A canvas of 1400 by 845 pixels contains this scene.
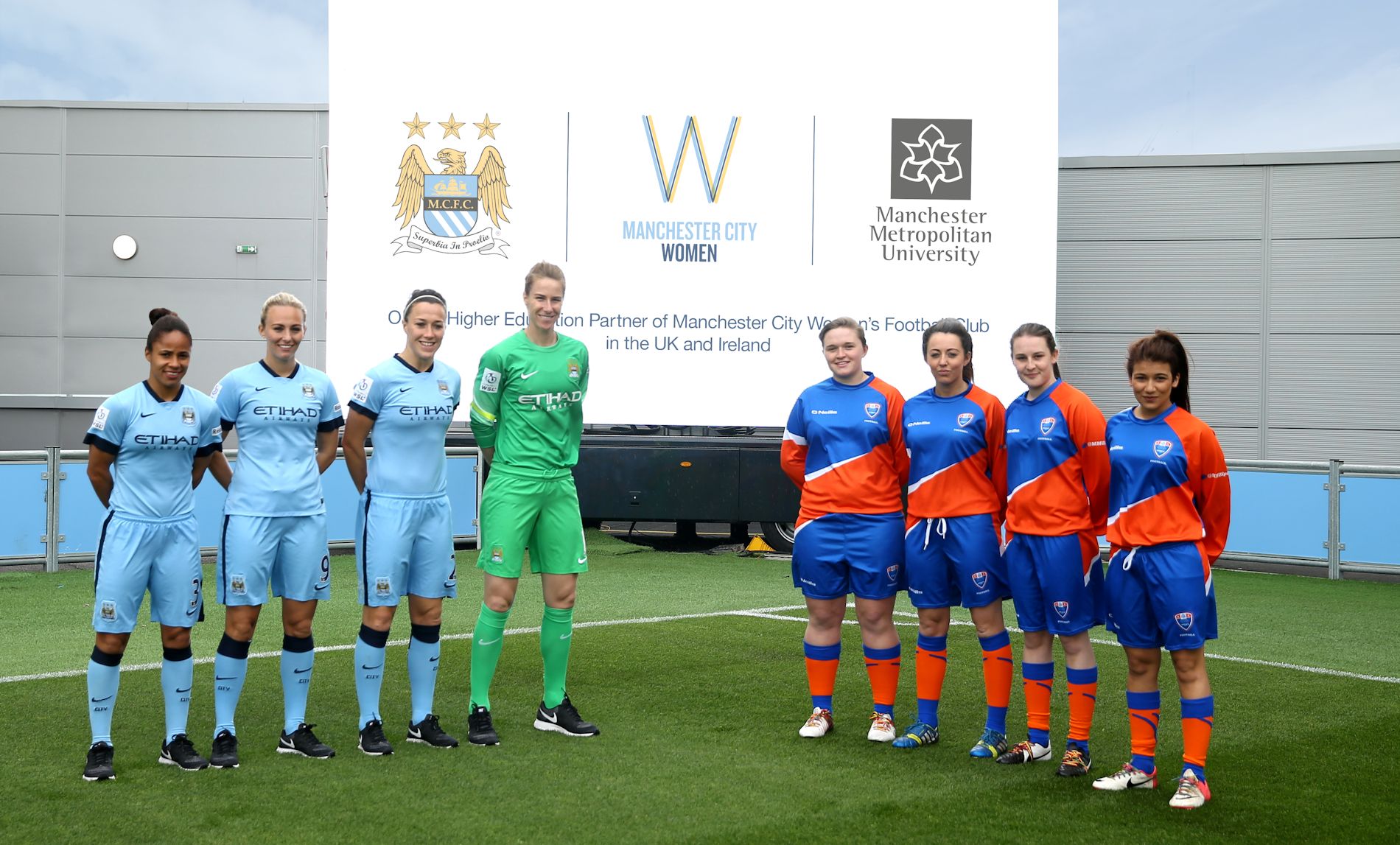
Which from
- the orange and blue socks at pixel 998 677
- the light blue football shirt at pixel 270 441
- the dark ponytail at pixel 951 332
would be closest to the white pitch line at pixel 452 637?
the light blue football shirt at pixel 270 441

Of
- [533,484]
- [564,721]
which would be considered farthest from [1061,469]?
[564,721]

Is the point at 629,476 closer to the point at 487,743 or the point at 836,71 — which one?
the point at 836,71

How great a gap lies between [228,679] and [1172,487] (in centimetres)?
345

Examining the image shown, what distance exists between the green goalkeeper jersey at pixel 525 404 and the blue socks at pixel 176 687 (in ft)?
4.47

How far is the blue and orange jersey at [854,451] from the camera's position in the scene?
16.0ft

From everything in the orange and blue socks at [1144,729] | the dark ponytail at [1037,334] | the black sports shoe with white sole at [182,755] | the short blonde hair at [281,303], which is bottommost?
the black sports shoe with white sole at [182,755]

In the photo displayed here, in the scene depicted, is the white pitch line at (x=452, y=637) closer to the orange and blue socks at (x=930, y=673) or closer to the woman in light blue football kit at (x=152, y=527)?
the woman in light blue football kit at (x=152, y=527)

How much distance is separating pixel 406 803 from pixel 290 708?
908mm

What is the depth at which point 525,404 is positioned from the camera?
494 centimetres

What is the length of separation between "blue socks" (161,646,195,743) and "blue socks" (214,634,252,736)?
0.11m

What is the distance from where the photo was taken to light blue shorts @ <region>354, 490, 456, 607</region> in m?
4.62

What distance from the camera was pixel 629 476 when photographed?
39.0ft

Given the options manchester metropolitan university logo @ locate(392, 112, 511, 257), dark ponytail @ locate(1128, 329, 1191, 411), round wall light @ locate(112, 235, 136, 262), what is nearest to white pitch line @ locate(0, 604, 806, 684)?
dark ponytail @ locate(1128, 329, 1191, 411)

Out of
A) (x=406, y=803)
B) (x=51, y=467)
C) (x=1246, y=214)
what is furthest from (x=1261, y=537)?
(x=51, y=467)
